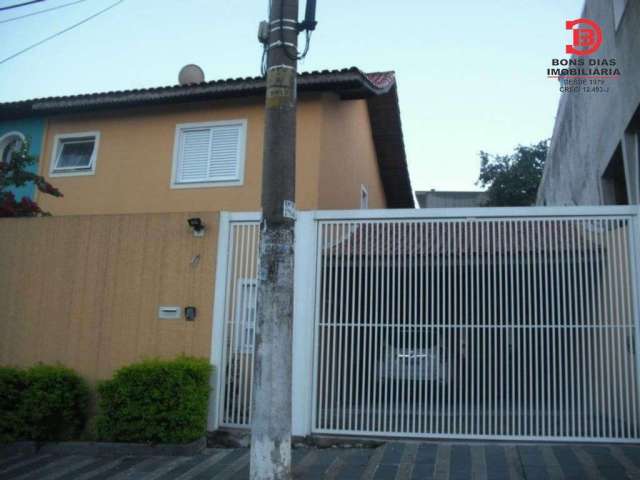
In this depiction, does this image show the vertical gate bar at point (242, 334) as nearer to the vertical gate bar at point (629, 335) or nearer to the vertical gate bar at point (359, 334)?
the vertical gate bar at point (359, 334)

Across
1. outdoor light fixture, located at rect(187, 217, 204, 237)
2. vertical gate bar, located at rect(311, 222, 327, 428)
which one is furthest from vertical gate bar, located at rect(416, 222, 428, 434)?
outdoor light fixture, located at rect(187, 217, 204, 237)

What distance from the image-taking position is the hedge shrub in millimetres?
6906

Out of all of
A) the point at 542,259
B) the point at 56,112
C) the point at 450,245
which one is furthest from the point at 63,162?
the point at 542,259

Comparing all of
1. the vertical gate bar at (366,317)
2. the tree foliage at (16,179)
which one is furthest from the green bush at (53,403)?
the vertical gate bar at (366,317)

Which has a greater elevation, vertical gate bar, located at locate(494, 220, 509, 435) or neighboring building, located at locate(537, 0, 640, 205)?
neighboring building, located at locate(537, 0, 640, 205)

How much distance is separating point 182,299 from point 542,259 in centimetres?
440

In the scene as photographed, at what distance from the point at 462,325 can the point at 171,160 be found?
6641 mm

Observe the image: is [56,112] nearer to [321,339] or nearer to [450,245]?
[321,339]

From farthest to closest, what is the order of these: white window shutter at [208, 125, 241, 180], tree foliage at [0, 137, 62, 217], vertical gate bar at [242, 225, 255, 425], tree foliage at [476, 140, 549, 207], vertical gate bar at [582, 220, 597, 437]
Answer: tree foliage at [476, 140, 549, 207]
white window shutter at [208, 125, 241, 180]
tree foliage at [0, 137, 62, 217]
vertical gate bar at [242, 225, 255, 425]
vertical gate bar at [582, 220, 597, 437]

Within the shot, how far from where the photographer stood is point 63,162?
39.1 feet

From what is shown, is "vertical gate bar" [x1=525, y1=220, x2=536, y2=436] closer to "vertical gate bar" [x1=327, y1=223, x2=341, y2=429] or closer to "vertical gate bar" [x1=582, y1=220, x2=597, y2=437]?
"vertical gate bar" [x1=582, y1=220, x2=597, y2=437]

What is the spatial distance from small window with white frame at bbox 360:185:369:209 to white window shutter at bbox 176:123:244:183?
13.0ft

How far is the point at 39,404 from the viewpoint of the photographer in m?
6.91

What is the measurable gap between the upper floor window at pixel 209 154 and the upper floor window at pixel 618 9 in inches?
247
